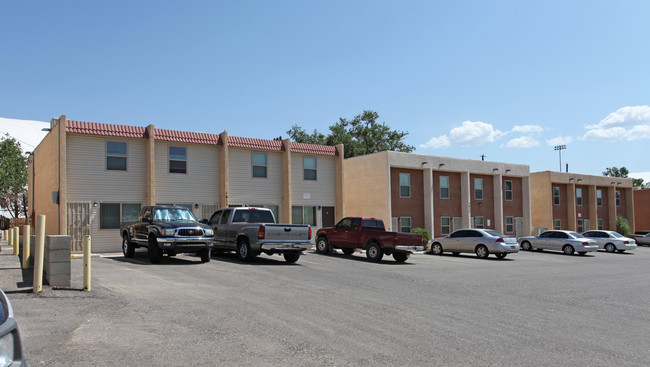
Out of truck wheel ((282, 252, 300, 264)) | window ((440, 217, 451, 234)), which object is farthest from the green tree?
truck wheel ((282, 252, 300, 264))

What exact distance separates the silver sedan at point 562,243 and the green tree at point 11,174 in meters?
48.1

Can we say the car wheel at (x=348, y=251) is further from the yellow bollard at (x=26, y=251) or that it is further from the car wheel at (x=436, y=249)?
the yellow bollard at (x=26, y=251)

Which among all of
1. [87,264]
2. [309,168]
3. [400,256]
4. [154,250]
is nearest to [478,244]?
[400,256]

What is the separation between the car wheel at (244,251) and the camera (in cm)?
1683

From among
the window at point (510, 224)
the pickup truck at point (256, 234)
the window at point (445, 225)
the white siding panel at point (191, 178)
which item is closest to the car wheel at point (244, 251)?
the pickup truck at point (256, 234)

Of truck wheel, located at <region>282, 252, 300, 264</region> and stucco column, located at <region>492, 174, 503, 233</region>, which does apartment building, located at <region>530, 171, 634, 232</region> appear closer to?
stucco column, located at <region>492, 174, 503, 233</region>

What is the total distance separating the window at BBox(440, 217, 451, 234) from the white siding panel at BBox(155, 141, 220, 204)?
56.4ft

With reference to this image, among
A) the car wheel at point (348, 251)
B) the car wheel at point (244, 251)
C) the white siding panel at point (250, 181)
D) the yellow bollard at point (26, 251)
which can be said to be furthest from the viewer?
the white siding panel at point (250, 181)

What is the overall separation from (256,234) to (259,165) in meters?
9.59

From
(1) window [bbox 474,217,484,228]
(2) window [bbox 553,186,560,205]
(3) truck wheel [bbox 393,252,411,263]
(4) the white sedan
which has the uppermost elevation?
(2) window [bbox 553,186,560,205]

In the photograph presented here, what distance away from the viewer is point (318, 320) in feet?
26.3

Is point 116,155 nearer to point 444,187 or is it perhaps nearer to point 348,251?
point 348,251

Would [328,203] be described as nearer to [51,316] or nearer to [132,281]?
[132,281]

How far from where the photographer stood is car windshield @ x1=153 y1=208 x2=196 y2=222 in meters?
16.3
